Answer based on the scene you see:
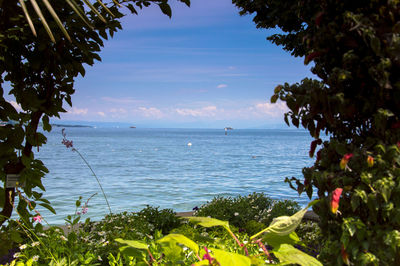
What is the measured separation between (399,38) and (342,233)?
92 cm

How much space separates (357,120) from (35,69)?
2.68 metres

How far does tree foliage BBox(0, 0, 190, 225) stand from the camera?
2785mm

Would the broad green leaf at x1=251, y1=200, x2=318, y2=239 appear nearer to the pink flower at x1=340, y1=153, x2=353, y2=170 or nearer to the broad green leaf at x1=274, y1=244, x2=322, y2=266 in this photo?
the broad green leaf at x1=274, y1=244, x2=322, y2=266

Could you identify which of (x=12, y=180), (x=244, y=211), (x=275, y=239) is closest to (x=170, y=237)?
(x=275, y=239)

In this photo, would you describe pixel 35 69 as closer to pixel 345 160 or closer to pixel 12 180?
pixel 12 180

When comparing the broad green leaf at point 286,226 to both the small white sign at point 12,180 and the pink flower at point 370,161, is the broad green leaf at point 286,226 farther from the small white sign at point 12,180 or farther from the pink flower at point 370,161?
the small white sign at point 12,180

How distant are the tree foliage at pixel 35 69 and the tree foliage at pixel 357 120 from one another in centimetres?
152

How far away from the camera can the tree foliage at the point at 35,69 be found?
2.79m

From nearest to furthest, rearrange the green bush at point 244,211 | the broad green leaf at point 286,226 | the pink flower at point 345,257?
the broad green leaf at point 286,226, the pink flower at point 345,257, the green bush at point 244,211

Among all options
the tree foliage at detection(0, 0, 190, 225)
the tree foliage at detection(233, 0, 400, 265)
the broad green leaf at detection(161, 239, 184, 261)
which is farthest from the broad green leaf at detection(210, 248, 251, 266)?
the tree foliage at detection(0, 0, 190, 225)

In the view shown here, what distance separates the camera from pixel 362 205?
5.17 feet

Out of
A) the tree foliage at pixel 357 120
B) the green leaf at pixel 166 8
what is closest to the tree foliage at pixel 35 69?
the green leaf at pixel 166 8

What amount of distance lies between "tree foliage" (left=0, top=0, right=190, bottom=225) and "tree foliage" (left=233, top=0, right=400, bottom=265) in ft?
5.00

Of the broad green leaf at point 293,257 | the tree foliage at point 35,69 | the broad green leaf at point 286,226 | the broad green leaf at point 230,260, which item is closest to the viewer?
the broad green leaf at point 230,260
